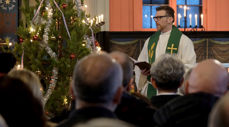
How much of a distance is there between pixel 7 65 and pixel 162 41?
3414mm

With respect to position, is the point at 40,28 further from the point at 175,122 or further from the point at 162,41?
the point at 175,122

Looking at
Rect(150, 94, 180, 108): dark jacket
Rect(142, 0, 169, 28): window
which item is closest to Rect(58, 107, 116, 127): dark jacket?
Rect(150, 94, 180, 108): dark jacket

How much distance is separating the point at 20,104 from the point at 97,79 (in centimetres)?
44

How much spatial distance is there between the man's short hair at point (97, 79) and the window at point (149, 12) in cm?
989

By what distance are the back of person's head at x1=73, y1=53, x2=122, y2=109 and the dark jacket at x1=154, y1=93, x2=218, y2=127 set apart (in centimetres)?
59

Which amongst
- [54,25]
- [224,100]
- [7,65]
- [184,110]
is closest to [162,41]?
[54,25]

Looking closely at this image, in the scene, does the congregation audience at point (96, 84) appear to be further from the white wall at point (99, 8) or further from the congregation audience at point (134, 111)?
the white wall at point (99, 8)

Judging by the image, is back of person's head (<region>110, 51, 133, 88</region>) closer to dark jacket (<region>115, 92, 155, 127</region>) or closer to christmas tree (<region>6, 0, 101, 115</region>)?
dark jacket (<region>115, 92, 155, 127</region>)

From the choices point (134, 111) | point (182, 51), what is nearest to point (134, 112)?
point (134, 111)

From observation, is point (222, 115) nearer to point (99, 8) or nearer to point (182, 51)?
point (182, 51)

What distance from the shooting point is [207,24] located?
38.8 ft

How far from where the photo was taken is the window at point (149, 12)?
→ 11719 millimetres

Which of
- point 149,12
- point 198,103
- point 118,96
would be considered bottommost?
point 198,103

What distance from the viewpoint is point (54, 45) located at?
6.04 meters
